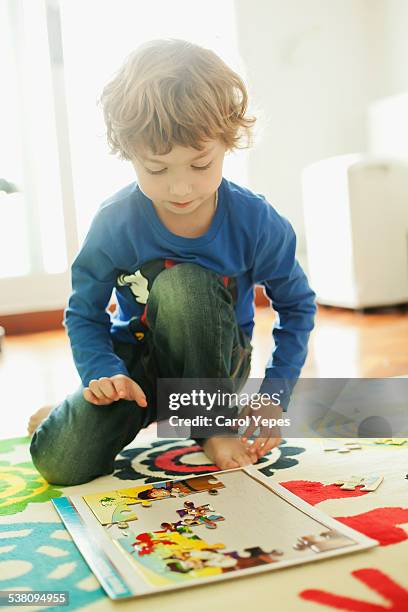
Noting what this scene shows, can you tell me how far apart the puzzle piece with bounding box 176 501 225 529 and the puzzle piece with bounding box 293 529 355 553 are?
0.10 m

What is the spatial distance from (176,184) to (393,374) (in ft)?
2.79

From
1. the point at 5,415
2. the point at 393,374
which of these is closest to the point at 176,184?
the point at 5,415

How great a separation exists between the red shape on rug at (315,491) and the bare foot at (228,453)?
85 millimetres

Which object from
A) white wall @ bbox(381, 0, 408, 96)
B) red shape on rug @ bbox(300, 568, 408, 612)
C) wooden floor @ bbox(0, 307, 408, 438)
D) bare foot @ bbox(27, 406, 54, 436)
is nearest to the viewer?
red shape on rug @ bbox(300, 568, 408, 612)

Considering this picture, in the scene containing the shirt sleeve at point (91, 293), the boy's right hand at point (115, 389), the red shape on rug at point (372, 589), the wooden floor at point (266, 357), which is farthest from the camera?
the wooden floor at point (266, 357)

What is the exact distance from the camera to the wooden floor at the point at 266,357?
1609 millimetres

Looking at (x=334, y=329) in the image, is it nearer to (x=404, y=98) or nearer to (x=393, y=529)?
(x=404, y=98)

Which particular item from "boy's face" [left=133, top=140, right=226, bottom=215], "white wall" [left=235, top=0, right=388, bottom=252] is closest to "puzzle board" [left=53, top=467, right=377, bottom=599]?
"boy's face" [left=133, top=140, right=226, bottom=215]

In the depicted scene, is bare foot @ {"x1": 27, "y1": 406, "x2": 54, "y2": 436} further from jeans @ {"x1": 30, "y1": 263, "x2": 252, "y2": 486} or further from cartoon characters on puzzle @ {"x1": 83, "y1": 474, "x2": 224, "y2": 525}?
cartoon characters on puzzle @ {"x1": 83, "y1": 474, "x2": 224, "y2": 525}

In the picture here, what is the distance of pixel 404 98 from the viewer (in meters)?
2.89

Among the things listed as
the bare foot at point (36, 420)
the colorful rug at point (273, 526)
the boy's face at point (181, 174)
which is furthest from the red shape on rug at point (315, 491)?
the bare foot at point (36, 420)

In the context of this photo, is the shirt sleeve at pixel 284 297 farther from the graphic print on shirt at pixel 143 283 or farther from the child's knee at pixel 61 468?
the child's knee at pixel 61 468

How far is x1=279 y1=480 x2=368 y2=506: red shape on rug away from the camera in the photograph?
882mm

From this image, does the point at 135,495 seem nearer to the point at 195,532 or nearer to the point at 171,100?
the point at 195,532
